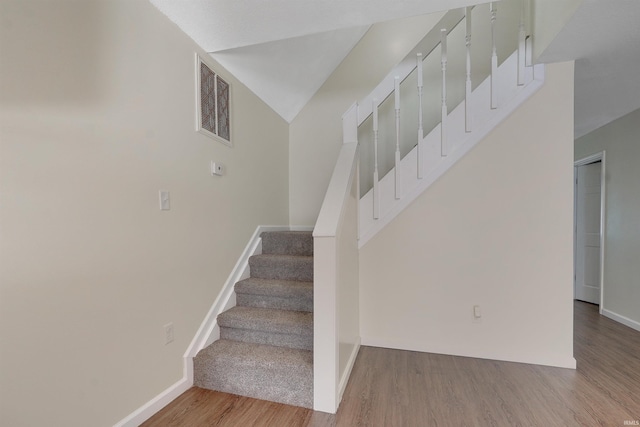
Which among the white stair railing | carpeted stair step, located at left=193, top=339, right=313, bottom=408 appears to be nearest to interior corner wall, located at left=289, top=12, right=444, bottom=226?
the white stair railing

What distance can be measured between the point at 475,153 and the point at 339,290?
59.8 inches

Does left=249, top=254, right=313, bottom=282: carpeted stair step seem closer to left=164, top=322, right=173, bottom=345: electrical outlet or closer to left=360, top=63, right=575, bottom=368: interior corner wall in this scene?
left=360, top=63, right=575, bottom=368: interior corner wall

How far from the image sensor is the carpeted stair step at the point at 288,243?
8.30ft

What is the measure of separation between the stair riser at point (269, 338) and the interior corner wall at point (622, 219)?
3.37 m

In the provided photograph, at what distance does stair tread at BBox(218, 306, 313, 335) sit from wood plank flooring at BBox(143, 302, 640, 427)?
1.37 feet

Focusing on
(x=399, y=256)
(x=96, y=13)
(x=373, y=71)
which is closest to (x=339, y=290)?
(x=399, y=256)

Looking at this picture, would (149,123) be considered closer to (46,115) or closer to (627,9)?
(46,115)

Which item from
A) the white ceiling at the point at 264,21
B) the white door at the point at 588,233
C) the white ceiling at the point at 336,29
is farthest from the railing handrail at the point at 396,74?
the white door at the point at 588,233

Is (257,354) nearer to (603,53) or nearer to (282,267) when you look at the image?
(282,267)

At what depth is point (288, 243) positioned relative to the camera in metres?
2.58

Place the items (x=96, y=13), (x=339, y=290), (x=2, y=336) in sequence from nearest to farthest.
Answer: (x=2, y=336) → (x=96, y=13) → (x=339, y=290)

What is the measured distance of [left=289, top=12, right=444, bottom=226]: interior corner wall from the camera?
320 centimetres

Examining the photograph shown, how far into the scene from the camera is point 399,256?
224 cm

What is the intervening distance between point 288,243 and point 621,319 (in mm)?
3611
